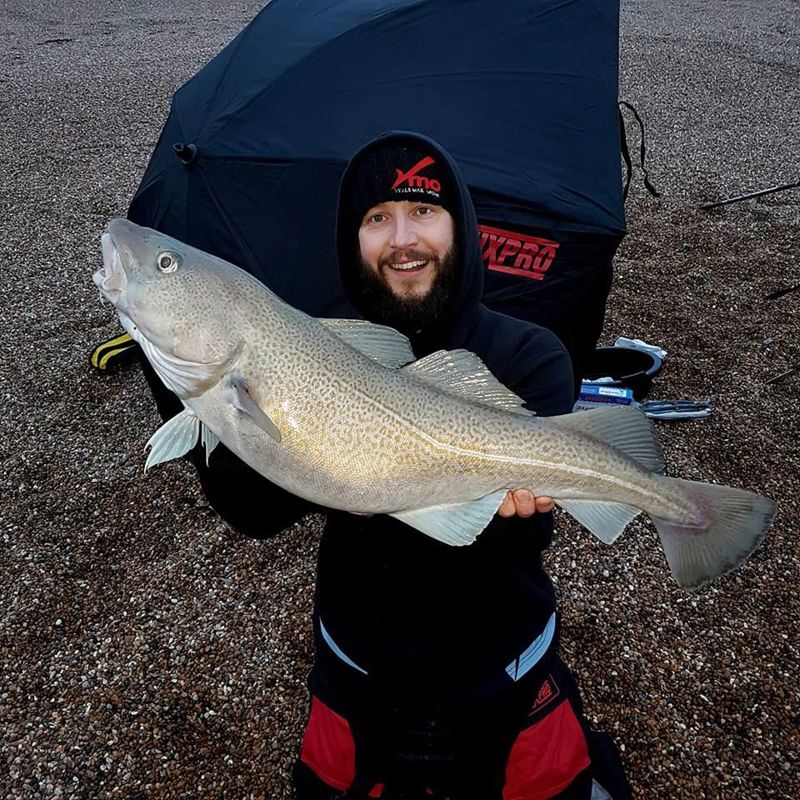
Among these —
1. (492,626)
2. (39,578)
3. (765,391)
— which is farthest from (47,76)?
(492,626)

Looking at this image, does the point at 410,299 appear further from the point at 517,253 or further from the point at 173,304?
the point at 517,253

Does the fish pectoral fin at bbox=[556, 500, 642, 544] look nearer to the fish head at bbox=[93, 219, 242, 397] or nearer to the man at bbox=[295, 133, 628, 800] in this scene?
the man at bbox=[295, 133, 628, 800]

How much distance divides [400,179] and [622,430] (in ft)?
4.72

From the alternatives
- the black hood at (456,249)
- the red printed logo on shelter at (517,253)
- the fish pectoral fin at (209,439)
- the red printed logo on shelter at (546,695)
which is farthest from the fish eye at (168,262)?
the red printed logo on shelter at (517,253)

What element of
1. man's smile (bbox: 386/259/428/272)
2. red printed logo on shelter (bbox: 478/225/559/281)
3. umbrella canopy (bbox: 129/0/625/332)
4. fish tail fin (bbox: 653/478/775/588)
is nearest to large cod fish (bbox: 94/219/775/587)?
fish tail fin (bbox: 653/478/775/588)

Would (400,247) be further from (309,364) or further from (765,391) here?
(765,391)

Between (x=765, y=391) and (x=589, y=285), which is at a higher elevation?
(x=589, y=285)

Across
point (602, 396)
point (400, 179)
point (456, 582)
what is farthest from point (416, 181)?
point (602, 396)

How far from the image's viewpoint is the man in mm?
2789

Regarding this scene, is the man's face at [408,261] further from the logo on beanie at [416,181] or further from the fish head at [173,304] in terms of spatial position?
the fish head at [173,304]

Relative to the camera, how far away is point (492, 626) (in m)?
2.83

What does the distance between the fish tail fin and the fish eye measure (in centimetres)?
204

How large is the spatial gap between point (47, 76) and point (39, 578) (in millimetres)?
16079

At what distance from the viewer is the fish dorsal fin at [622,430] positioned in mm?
2508
